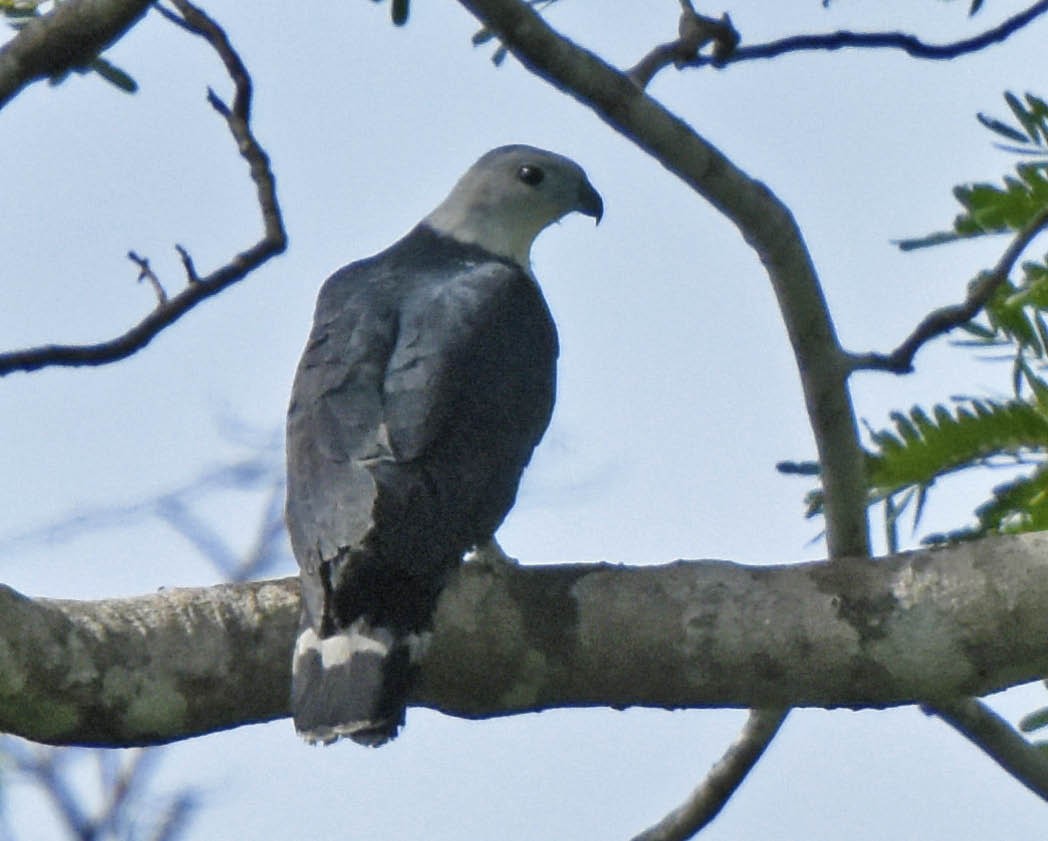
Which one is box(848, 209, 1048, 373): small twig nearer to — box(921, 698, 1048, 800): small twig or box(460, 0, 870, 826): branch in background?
box(460, 0, 870, 826): branch in background

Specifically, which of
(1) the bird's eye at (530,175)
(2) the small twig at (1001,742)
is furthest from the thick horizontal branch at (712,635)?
(1) the bird's eye at (530,175)

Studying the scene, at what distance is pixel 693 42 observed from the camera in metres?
4.32

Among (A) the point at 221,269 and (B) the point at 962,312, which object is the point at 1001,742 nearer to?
(B) the point at 962,312

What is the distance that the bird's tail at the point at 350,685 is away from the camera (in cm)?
345

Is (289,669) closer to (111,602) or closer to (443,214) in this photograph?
(111,602)

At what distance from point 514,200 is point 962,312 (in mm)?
2362

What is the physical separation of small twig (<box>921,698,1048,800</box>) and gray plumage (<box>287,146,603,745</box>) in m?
1.19

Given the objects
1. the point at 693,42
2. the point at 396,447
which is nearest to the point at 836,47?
the point at 693,42

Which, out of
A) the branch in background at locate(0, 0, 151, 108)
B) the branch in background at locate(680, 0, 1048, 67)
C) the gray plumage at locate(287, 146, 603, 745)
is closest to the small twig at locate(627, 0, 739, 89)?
the branch in background at locate(680, 0, 1048, 67)

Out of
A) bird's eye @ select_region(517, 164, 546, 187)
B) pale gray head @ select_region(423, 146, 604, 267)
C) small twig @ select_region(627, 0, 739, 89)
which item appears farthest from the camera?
bird's eye @ select_region(517, 164, 546, 187)

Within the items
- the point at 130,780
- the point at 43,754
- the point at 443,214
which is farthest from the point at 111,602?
the point at 43,754

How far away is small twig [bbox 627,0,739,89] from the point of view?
14.0ft

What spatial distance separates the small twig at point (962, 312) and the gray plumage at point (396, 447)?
96 cm

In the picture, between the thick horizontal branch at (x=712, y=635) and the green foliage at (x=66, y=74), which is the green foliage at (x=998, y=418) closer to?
the thick horizontal branch at (x=712, y=635)
